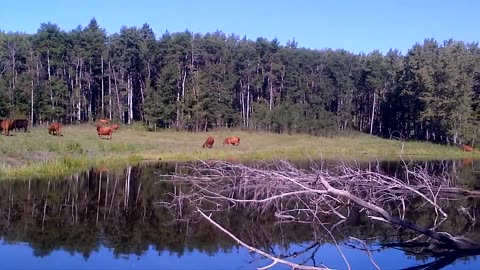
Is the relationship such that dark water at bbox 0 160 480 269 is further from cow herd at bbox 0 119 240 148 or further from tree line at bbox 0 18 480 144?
tree line at bbox 0 18 480 144

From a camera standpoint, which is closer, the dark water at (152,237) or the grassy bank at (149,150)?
the dark water at (152,237)

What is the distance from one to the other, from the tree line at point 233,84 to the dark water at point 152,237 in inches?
1334

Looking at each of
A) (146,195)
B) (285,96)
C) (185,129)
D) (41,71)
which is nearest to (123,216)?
(146,195)

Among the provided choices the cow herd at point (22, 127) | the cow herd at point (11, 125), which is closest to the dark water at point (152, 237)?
the cow herd at point (11, 125)

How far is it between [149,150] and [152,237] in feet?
71.5

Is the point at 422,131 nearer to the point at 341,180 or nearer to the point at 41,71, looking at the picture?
the point at 41,71

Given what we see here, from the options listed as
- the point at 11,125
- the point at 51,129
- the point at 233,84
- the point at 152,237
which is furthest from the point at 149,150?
the point at 233,84

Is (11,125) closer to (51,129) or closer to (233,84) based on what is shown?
(51,129)

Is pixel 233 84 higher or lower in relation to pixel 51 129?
higher

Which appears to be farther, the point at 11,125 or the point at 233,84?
the point at 233,84

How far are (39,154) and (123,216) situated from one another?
12.5 metres

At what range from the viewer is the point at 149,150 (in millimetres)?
35219

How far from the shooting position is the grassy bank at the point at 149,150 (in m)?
25.2

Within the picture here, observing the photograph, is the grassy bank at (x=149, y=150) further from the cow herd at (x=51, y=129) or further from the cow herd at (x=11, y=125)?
the cow herd at (x=11, y=125)
